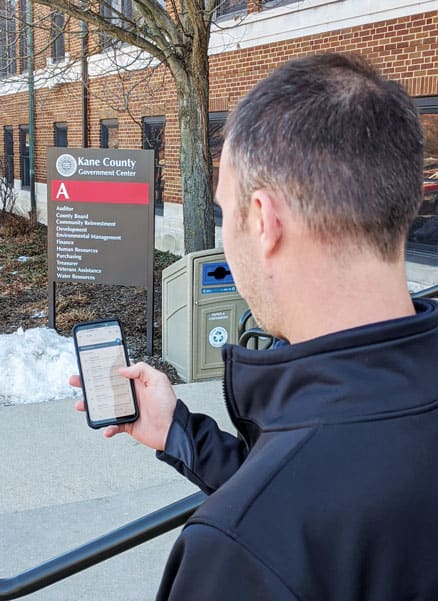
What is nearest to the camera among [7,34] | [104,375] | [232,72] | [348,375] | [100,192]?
[348,375]

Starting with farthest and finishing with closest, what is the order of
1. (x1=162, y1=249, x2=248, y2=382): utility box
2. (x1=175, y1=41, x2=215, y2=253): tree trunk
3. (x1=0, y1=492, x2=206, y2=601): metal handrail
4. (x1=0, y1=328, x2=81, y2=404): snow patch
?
1. (x1=175, y1=41, x2=215, y2=253): tree trunk
2. (x1=162, y1=249, x2=248, y2=382): utility box
3. (x1=0, y1=328, x2=81, y2=404): snow patch
4. (x1=0, y1=492, x2=206, y2=601): metal handrail

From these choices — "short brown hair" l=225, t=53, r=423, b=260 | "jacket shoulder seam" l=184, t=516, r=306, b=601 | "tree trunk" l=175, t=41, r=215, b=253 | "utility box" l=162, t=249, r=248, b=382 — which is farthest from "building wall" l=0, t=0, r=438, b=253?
"jacket shoulder seam" l=184, t=516, r=306, b=601

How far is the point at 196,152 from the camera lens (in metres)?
7.29

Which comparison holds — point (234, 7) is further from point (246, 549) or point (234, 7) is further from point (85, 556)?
point (246, 549)

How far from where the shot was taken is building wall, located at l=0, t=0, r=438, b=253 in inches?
330

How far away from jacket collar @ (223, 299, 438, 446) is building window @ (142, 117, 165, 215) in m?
12.9

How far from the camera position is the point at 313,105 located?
1.07 metres

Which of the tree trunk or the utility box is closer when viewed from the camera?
the utility box

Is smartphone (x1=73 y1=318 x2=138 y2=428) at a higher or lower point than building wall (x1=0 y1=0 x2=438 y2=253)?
lower

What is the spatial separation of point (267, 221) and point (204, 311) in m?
4.94

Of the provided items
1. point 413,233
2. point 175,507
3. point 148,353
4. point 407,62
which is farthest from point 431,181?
point 175,507

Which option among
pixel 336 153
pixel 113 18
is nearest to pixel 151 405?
pixel 336 153

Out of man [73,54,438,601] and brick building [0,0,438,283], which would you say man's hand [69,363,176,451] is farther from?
brick building [0,0,438,283]

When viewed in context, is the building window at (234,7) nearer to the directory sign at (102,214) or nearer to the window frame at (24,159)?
the directory sign at (102,214)
